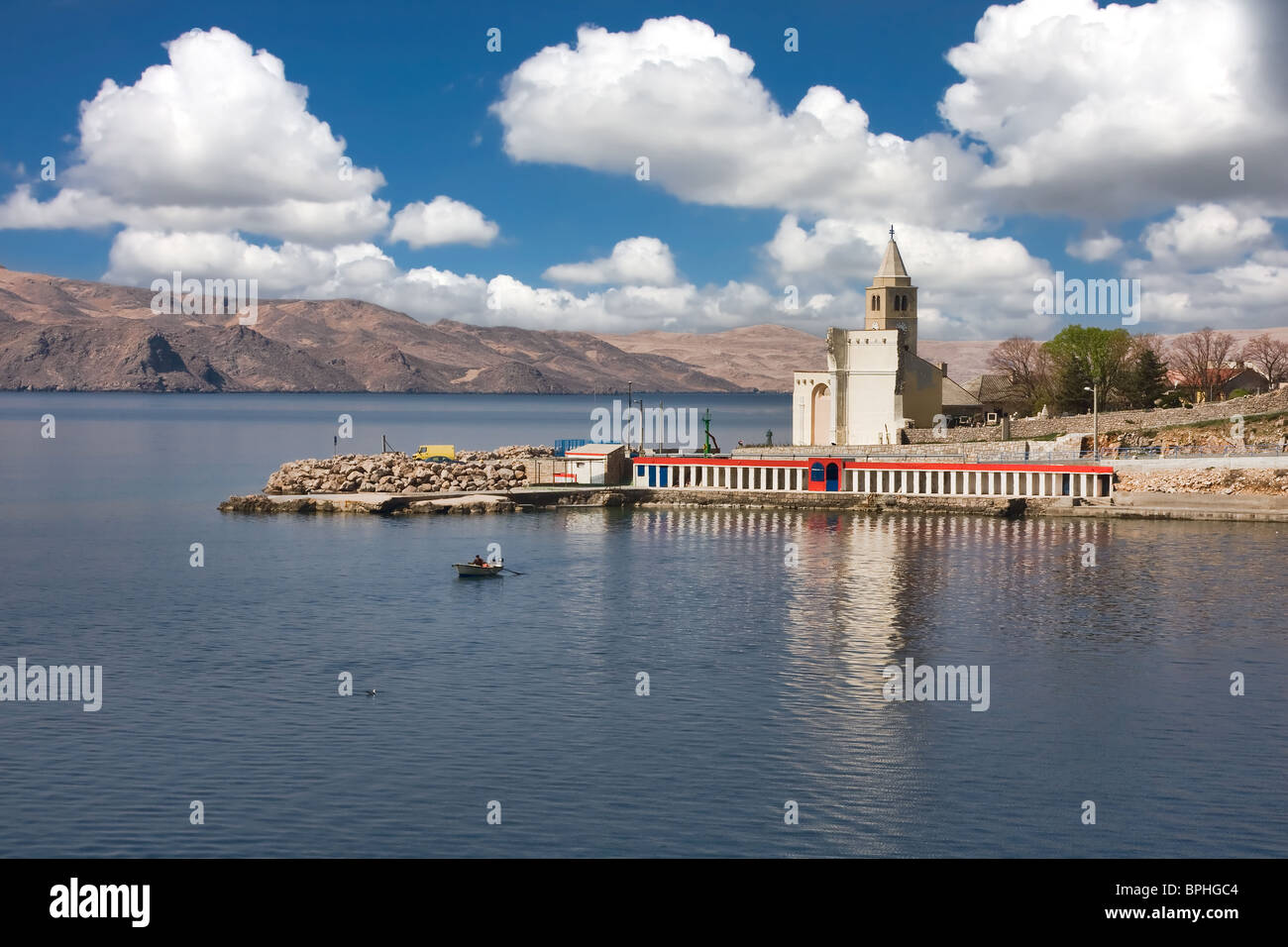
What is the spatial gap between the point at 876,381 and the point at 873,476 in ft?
41.7

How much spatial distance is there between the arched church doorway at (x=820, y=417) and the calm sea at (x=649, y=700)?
28525 millimetres

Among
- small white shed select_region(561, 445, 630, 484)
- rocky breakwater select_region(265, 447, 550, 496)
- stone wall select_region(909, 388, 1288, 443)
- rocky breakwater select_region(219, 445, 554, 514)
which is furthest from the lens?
small white shed select_region(561, 445, 630, 484)

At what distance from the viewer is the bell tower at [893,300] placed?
8594 cm

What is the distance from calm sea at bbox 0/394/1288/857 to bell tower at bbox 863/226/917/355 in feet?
107

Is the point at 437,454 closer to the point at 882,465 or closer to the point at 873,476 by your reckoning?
the point at 873,476

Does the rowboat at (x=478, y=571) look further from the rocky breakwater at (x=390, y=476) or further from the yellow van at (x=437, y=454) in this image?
Result: the yellow van at (x=437, y=454)

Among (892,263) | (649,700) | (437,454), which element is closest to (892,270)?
(892,263)

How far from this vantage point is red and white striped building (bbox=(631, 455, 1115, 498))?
66188 millimetres

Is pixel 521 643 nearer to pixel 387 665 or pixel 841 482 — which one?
pixel 387 665

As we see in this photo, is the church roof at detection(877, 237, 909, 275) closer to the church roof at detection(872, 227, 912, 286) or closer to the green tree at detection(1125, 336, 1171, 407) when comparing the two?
the church roof at detection(872, 227, 912, 286)

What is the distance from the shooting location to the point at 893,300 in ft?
283

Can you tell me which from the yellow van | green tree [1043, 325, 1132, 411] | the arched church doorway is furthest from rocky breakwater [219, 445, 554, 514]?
green tree [1043, 325, 1132, 411]

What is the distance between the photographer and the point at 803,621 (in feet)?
123
